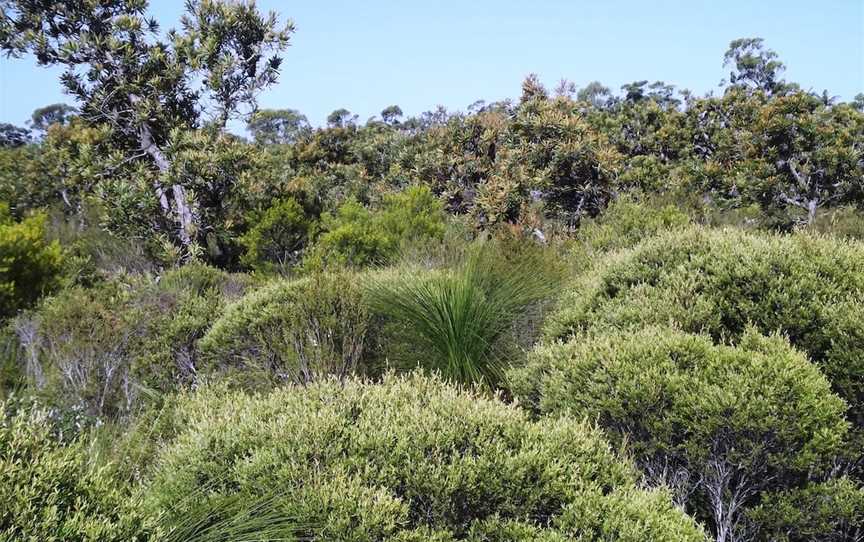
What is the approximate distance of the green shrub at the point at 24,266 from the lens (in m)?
9.84

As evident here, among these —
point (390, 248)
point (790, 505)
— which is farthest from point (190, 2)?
point (790, 505)

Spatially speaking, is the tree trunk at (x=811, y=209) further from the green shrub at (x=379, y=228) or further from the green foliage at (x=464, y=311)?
the green foliage at (x=464, y=311)

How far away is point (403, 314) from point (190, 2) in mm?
11920

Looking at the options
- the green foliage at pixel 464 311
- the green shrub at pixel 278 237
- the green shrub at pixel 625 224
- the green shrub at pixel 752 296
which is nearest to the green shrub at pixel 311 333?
the green foliage at pixel 464 311

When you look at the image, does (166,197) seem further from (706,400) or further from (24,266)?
(706,400)

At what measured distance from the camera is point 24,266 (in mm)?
10289

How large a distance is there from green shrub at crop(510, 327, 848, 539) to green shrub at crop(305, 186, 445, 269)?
8.67m

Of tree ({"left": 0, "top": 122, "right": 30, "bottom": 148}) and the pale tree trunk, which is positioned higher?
tree ({"left": 0, "top": 122, "right": 30, "bottom": 148})

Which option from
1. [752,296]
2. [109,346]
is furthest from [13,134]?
[752,296]

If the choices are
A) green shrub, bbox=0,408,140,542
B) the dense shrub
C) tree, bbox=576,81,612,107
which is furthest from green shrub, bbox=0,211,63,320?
tree, bbox=576,81,612,107

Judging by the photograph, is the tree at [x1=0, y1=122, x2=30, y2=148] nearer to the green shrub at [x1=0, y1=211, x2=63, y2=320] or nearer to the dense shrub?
the green shrub at [x1=0, y1=211, x2=63, y2=320]

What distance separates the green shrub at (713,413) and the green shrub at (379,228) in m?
8.67

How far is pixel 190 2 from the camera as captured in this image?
14500 millimetres

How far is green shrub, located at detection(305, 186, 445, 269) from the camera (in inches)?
516
